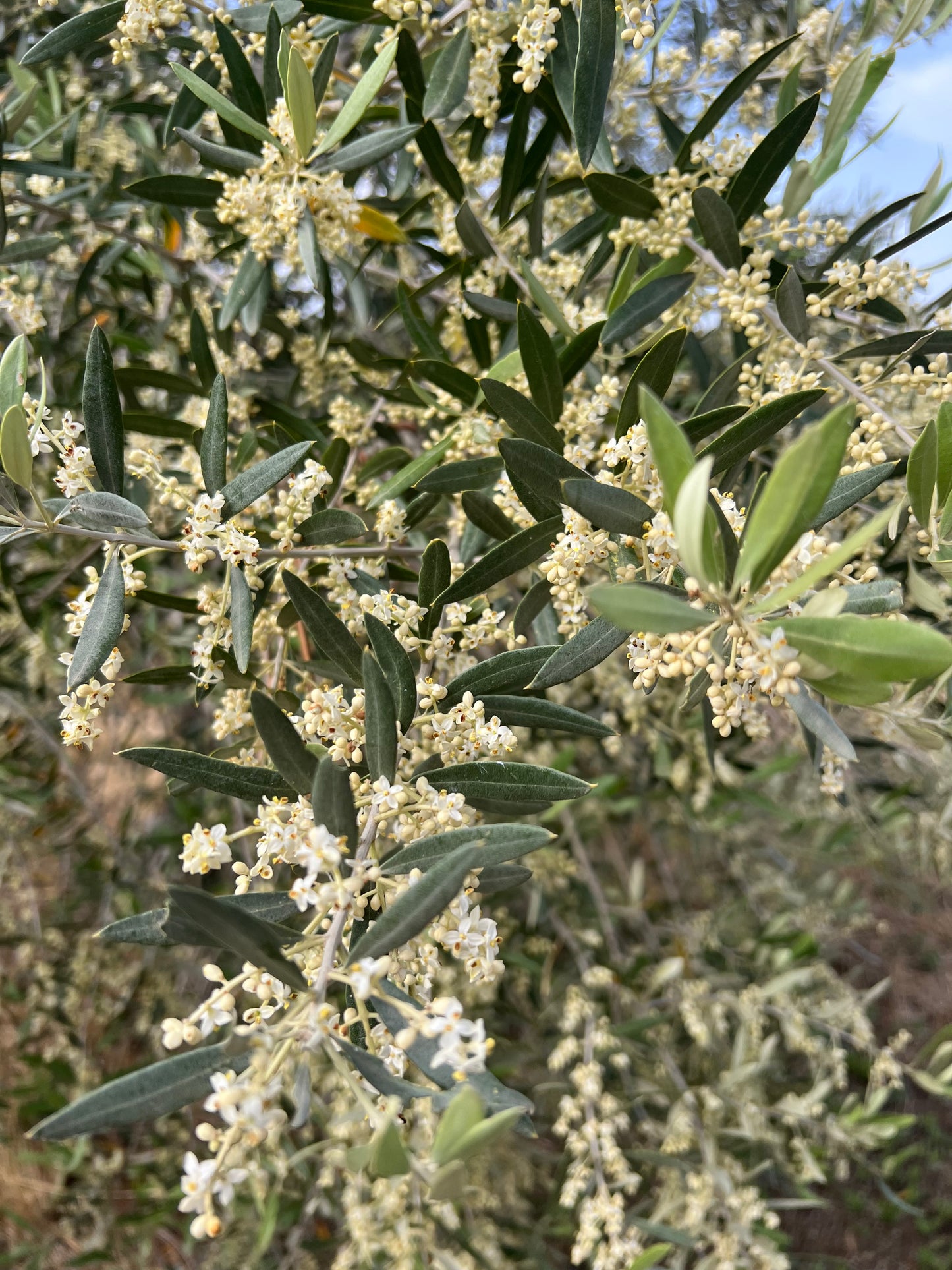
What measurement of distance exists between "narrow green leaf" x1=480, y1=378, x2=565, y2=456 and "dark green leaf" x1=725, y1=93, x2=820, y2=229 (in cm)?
53

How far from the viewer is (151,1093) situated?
737 millimetres

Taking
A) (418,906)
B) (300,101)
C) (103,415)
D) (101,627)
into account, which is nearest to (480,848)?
(418,906)

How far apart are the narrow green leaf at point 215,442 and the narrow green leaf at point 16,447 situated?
0.21 metres

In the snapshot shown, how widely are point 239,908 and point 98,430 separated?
703mm

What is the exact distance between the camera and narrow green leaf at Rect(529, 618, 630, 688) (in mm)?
993

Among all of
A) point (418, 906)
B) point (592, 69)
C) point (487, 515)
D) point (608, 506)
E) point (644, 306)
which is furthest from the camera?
point (644, 306)

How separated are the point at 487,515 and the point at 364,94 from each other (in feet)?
2.13

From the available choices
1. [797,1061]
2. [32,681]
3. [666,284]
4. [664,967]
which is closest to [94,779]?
[32,681]

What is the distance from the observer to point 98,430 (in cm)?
110

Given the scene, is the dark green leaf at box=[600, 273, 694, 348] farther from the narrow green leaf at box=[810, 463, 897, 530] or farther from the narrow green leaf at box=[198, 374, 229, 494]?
the narrow green leaf at box=[198, 374, 229, 494]

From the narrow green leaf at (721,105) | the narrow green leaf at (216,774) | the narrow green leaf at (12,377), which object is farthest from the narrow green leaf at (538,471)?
the narrow green leaf at (721,105)

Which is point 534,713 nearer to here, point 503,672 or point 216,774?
point 503,672

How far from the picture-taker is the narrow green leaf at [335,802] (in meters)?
0.80

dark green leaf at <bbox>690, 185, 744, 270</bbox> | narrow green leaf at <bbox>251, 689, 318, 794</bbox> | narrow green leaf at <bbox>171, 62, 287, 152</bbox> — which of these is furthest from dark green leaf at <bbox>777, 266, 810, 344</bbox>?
narrow green leaf at <bbox>251, 689, 318, 794</bbox>
